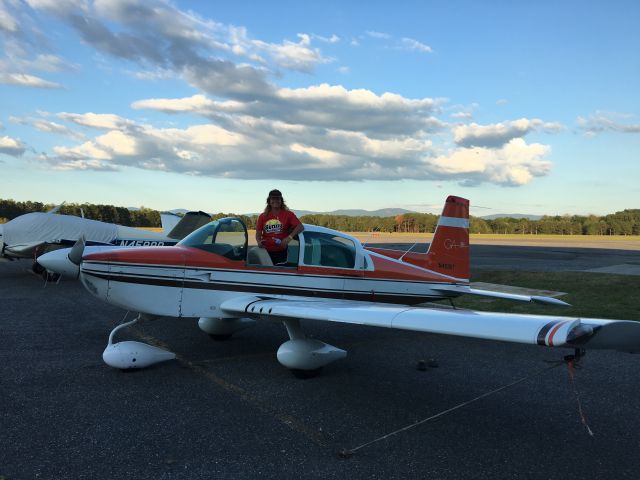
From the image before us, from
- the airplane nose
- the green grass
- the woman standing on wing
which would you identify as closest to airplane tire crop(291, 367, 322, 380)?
the woman standing on wing

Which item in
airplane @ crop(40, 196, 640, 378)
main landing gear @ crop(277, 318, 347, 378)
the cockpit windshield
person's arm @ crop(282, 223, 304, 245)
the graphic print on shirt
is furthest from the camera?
the graphic print on shirt

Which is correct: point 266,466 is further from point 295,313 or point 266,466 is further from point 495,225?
point 495,225

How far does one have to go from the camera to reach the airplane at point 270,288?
4773mm

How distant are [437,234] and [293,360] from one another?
4127 mm

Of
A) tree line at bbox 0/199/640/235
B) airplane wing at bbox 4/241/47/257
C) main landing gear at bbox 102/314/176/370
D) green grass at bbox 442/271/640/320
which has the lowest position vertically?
main landing gear at bbox 102/314/176/370

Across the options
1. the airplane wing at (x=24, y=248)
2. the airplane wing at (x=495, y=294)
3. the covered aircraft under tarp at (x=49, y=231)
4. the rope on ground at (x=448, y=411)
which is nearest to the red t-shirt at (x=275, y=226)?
the airplane wing at (x=495, y=294)

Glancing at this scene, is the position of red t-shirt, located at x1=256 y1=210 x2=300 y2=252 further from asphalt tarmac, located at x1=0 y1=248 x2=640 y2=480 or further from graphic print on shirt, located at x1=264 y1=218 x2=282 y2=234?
asphalt tarmac, located at x1=0 y1=248 x2=640 y2=480

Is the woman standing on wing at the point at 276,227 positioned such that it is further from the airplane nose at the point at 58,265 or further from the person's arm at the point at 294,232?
the airplane nose at the point at 58,265

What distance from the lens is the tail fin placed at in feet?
25.8

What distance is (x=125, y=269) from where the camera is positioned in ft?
17.9

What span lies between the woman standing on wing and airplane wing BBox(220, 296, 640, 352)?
1.01 meters

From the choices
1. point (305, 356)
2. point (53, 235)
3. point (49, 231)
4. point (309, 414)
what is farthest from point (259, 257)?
point (49, 231)

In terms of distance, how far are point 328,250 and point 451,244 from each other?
2.73m

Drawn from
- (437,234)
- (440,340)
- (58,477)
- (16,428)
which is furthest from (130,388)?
(437,234)
